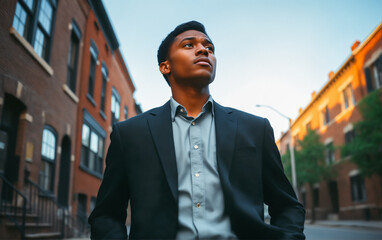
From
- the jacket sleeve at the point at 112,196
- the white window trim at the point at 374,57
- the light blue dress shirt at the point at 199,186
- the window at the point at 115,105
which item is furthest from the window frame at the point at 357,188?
the jacket sleeve at the point at 112,196

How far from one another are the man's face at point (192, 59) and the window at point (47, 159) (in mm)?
10259

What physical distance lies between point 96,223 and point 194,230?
24.8 inches

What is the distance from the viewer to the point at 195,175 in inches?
81.8

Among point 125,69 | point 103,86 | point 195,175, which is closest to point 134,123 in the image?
point 195,175

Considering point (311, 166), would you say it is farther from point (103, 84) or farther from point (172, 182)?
point (172, 182)

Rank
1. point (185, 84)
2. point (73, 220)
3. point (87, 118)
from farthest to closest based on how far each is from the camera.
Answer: point (87, 118), point (73, 220), point (185, 84)

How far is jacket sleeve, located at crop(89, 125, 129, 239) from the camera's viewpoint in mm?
2168

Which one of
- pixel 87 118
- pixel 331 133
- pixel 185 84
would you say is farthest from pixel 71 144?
pixel 331 133

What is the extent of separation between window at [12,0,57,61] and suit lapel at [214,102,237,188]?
8984mm

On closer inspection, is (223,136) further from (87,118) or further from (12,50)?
(87,118)

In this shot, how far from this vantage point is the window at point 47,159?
11817mm

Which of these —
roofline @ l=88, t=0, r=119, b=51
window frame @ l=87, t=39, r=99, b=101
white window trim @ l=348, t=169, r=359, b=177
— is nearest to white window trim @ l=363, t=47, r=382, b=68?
white window trim @ l=348, t=169, r=359, b=177

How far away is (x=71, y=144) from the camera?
14820mm

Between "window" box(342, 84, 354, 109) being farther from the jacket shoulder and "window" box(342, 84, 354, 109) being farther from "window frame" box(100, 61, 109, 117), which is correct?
the jacket shoulder
